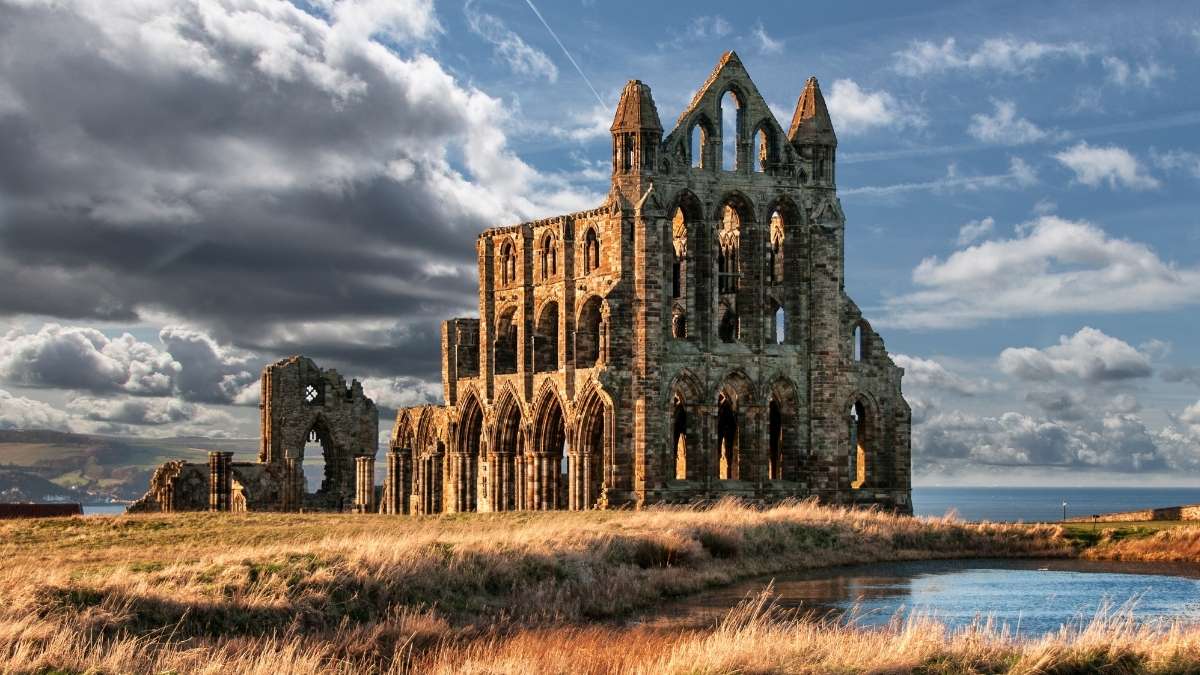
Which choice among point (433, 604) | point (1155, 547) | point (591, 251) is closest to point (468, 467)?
point (591, 251)

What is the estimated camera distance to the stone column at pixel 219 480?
58.1 m

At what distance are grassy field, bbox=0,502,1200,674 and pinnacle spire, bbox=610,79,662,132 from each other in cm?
1903

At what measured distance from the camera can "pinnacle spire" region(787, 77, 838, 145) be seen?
197ft

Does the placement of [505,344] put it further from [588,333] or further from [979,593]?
[979,593]

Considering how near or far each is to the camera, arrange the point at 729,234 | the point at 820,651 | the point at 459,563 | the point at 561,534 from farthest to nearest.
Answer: the point at 729,234 → the point at 561,534 → the point at 459,563 → the point at 820,651

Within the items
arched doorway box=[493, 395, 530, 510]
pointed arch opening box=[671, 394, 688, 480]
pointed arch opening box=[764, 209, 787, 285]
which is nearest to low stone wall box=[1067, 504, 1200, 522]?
pointed arch opening box=[764, 209, 787, 285]

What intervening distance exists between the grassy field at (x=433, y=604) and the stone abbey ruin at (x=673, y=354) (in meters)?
13.6

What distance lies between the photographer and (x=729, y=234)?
2611 inches

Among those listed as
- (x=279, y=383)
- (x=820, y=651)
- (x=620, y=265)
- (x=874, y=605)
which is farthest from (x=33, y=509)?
(x=820, y=651)

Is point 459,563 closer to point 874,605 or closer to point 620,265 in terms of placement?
point 874,605

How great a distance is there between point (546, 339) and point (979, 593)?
29867mm

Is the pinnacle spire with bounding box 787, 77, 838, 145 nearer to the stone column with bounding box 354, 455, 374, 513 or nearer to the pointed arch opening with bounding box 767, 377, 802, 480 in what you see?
the pointed arch opening with bounding box 767, 377, 802, 480

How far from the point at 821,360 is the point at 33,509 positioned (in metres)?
30.9

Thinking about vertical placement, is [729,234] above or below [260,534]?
above
